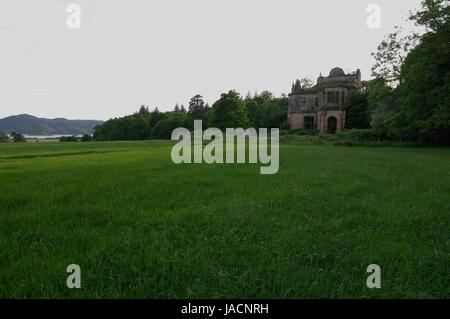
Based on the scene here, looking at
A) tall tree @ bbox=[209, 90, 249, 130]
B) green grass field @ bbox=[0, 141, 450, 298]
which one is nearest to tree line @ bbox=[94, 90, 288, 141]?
tall tree @ bbox=[209, 90, 249, 130]

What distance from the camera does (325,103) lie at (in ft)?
204

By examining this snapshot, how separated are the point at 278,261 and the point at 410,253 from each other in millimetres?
2168

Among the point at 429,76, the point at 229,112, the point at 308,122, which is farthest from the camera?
the point at 308,122

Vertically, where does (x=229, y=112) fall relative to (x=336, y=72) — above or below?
below

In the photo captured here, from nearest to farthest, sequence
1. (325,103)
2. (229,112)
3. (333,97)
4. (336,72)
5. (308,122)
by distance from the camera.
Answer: (325,103) → (333,97) → (229,112) → (336,72) → (308,122)

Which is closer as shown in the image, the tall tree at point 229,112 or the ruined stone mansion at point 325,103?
the ruined stone mansion at point 325,103

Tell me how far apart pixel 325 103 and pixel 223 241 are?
205 ft

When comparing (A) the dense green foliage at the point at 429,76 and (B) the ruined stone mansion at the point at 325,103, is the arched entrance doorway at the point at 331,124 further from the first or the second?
(A) the dense green foliage at the point at 429,76

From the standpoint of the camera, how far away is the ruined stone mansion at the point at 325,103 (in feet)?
201

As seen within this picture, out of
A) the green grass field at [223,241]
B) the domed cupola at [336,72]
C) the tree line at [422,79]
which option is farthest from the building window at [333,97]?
the green grass field at [223,241]

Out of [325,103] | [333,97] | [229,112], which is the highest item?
[333,97]

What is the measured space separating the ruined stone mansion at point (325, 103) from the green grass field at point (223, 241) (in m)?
55.6

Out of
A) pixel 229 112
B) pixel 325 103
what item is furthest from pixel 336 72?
pixel 229 112

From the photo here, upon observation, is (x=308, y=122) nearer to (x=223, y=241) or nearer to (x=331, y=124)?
(x=331, y=124)
